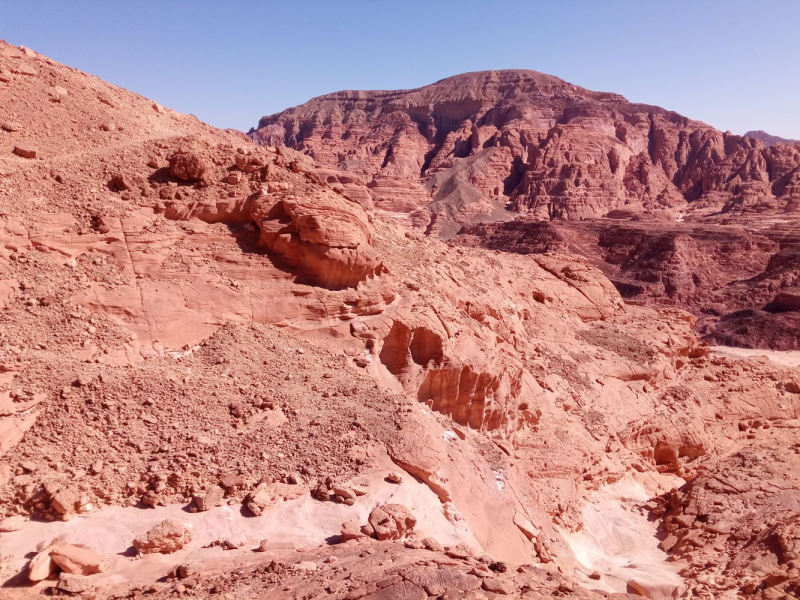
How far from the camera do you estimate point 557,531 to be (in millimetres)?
13250

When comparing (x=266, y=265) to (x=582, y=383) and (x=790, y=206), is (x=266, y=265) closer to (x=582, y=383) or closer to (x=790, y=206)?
(x=582, y=383)

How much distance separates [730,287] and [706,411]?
139 ft

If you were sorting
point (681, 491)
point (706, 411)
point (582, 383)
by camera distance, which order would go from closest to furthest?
point (681, 491), point (582, 383), point (706, 411)

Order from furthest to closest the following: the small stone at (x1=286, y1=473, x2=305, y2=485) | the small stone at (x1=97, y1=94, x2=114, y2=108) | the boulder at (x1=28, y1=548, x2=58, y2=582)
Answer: the small stone at (x1=97, y1=94, x2=114, y2=108) < the small stone at (x1=286, y1=473, x2=305, y2=485) < the boulder at (x1=28, y1=548, x2=58, y2=582)

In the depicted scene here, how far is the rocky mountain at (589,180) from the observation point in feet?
188

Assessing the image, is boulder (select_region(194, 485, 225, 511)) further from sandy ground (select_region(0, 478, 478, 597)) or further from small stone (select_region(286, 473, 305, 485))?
small stone (select_region(286, 473, 305, 485))

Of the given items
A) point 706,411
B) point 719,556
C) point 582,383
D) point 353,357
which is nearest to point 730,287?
point 706,411

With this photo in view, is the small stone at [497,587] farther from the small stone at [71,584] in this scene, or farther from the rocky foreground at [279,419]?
the small stone at [71,584]

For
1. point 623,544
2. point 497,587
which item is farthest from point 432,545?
point 623,544

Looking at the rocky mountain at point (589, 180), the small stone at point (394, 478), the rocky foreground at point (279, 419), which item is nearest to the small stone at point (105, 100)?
the rocky foreground at point (279, 419)

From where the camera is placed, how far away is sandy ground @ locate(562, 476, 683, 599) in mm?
11724

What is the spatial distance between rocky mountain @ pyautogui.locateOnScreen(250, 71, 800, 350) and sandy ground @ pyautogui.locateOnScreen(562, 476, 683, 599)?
3584 cm

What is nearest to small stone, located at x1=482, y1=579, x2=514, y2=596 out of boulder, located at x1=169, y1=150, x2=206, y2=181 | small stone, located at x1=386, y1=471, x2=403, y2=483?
small stone, located at x1=386, y1=471, x2=403, y2=483

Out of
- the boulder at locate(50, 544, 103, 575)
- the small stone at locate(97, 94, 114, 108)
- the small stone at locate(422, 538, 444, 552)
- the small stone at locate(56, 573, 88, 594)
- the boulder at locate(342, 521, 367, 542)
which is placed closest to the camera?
the small stone at locate(56, 573, 88, 594)
